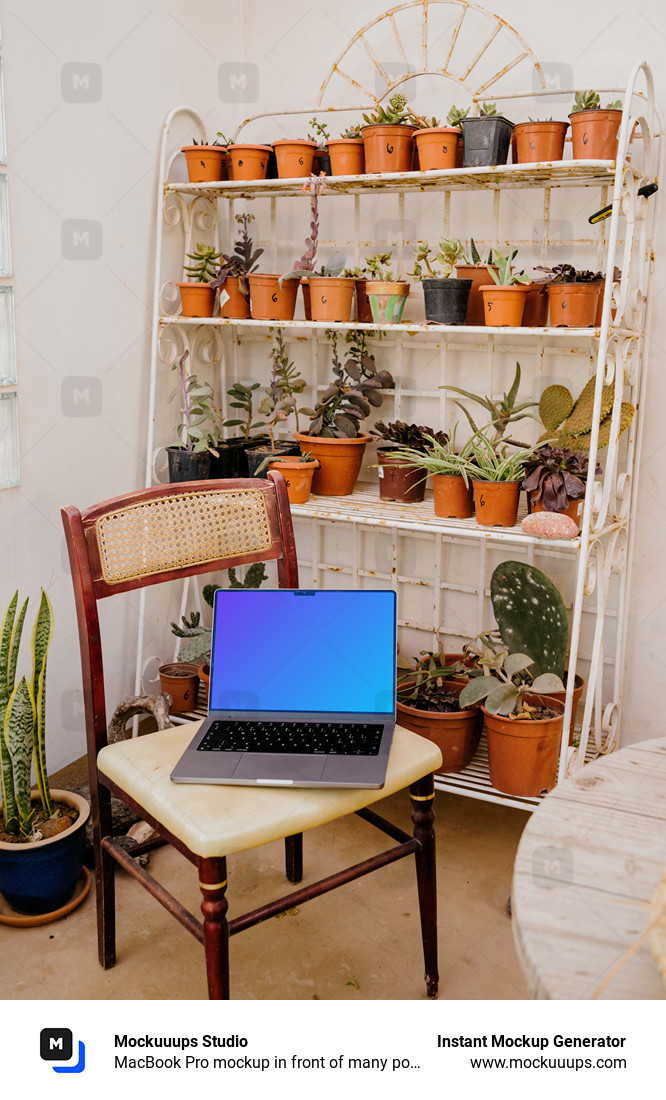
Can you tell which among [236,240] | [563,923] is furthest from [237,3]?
[563,923]

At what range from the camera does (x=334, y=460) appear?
2.54 m

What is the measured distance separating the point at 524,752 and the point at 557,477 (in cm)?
67

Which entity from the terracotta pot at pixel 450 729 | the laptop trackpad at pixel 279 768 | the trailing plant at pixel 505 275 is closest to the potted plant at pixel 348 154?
the trailing plant at pixel 505 275

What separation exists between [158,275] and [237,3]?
36.9 inches

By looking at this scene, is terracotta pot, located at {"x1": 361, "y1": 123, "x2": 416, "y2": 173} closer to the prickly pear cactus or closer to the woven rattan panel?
the woven rattan panel

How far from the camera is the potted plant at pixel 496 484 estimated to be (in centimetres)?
221

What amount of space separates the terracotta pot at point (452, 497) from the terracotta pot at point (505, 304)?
0.39 meters

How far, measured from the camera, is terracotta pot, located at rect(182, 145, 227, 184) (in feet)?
8.30

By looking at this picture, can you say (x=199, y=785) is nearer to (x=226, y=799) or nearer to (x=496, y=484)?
(x=226, y=799)

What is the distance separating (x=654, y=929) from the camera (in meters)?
0.74

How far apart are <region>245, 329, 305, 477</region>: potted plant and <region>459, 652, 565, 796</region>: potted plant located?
0.86 metres

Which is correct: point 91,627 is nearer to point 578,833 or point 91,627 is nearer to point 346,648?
point 346,648

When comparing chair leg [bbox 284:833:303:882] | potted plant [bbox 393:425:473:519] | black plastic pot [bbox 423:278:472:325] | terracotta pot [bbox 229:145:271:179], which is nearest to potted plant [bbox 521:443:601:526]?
potted plant [bbox 393:425:473:519]
